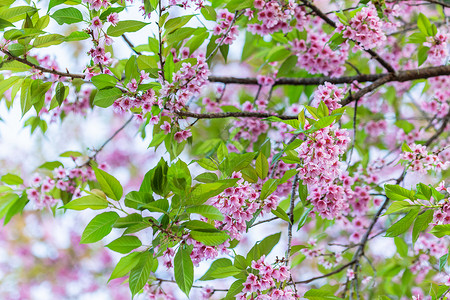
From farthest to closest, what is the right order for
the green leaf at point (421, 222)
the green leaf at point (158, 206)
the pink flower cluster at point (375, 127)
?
the pink flower cluster at point (375, 127) < the green leaf at point (421, 222) < the green leaf at point (158, 206)

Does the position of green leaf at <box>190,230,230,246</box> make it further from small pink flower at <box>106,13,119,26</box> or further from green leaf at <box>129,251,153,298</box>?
small pink flower at <box>106,13,119,26</box>

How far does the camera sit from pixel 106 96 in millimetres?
1125

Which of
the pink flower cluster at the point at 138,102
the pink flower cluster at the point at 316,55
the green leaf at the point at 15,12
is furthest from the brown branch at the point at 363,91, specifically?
the green leaf at the point at 15,12

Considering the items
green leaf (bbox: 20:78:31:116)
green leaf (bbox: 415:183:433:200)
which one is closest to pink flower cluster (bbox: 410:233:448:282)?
green leaf (bbox: 415:183:433:200)

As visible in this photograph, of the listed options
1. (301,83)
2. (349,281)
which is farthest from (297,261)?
(301,83)

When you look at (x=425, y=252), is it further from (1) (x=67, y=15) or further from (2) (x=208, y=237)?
(1) (x=67, y=15)

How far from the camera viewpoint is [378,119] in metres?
2.41

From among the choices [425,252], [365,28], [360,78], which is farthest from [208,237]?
[425,252]

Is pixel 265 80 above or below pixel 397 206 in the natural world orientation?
above

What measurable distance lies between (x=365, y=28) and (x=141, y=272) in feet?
3.52

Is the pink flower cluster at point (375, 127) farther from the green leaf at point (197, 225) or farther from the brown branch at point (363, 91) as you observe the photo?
the green leaf at point (197, 225)

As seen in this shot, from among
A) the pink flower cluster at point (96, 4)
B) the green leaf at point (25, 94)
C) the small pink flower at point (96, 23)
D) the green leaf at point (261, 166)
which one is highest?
the pink flower cluster at point (96, 4)

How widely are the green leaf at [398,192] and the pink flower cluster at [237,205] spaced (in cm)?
33

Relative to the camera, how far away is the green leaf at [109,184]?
1.02 meters
